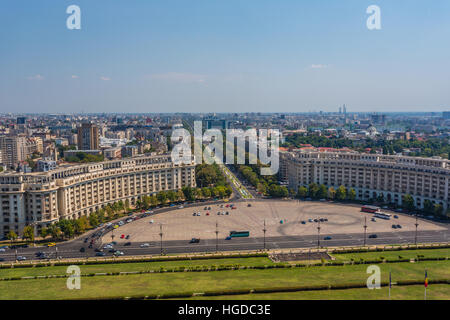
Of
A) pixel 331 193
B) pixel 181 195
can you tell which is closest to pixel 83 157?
pixel 181 195

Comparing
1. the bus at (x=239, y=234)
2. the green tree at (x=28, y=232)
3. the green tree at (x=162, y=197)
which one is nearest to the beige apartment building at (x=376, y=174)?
the green tree at (x=162, y=197)

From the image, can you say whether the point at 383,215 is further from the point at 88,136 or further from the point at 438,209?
the point at 88,136

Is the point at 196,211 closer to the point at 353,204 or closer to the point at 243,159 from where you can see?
the point at 353,204

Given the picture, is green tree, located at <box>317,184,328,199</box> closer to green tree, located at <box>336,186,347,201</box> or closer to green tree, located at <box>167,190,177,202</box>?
green tree, located at <box>336,186,347,201</box>
